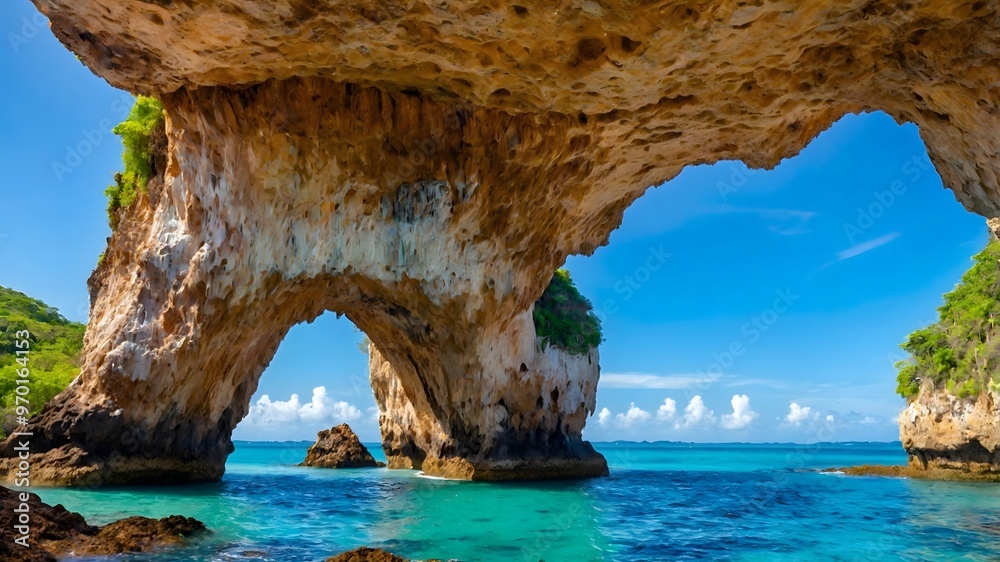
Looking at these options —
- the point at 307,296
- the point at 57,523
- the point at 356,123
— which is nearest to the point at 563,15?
the point at 356,123

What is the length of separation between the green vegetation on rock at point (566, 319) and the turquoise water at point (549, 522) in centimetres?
606

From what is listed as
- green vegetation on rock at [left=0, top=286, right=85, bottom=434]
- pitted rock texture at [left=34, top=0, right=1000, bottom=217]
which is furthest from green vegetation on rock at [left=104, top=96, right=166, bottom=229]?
pitted rock texture at [left=34, top=0, right=1000, bottom=217]

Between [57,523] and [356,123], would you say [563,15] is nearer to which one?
[356,123]

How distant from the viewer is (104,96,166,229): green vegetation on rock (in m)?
14.7

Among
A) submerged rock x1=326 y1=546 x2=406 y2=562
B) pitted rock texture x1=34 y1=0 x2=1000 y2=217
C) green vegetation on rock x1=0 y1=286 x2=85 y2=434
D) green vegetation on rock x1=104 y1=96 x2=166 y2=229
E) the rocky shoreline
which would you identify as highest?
green vegetation on rock x1=104 y1=96 x2=166 y2=229

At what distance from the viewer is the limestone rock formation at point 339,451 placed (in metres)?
30.3

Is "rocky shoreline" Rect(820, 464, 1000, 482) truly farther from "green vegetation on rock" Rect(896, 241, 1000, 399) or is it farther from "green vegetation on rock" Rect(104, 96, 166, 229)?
"green vegetation on rock" Rect(104, 96, 166, 229)

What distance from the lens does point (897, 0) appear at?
7.04 metres

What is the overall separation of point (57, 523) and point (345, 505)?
6786 millimetres

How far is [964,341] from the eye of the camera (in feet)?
80.2

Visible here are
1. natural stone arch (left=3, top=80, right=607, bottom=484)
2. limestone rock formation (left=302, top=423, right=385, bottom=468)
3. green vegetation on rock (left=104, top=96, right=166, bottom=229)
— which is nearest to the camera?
natural stone arch (left=3, top=80, right=607, bottom=484)

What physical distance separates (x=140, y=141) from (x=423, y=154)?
7289 mm

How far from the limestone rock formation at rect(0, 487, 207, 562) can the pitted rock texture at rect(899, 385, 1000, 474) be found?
26142 millimetres

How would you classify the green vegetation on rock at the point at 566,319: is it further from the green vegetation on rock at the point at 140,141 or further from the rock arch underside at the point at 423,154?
the green vegetation on rock at the point at 140,141
